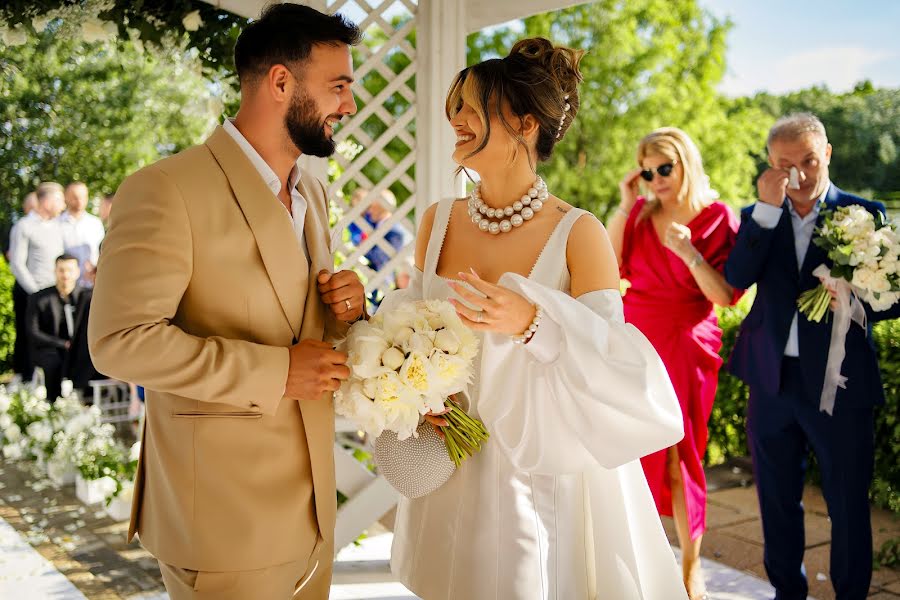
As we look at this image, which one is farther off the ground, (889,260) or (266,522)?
(889,260)

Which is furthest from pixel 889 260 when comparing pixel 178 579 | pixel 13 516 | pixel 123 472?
pixel 13 516

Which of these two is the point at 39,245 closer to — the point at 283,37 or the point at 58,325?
the point at 58,325

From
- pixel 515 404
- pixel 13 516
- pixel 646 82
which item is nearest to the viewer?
pixel 515 404

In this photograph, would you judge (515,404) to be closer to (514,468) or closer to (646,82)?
(514,468)

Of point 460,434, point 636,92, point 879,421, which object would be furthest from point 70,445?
point 636,92

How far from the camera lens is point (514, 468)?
2291 mm

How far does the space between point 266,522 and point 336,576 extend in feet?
7.96

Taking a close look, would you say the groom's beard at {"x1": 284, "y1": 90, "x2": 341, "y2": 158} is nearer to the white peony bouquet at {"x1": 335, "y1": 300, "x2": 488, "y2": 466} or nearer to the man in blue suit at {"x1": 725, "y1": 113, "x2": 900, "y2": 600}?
the white peony bouquet at {"x1": 335, "y1": 300, "x2": 488, "y2": 466}

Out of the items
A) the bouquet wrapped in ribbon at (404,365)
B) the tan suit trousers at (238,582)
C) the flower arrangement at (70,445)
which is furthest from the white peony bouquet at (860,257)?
the flower arrangement at (70,445)

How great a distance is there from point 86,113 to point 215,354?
53.1 ft

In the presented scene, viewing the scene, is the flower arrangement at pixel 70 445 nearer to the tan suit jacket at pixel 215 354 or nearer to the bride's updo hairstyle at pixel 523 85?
the tan suit jacket at pixel 215 354

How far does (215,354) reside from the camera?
184cm

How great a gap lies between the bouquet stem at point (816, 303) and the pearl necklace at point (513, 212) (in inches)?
64.2

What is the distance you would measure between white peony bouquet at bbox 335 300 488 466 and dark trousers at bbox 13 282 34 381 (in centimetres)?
704
